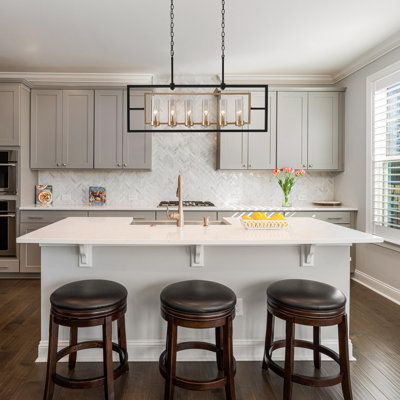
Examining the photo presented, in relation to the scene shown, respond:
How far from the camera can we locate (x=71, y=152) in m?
4.75

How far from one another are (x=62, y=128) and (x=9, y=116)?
24.9 inches

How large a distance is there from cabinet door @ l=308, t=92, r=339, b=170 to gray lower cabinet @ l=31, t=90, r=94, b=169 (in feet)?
9.86

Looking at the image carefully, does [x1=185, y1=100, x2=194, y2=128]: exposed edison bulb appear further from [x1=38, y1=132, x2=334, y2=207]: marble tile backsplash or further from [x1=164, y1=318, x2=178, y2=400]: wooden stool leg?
[x1=38, y1=132, x2=334, y2=207]: marble tile backsplash

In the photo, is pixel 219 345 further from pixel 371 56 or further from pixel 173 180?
pixel 371 56

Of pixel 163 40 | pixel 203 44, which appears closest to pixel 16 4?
pixel 163 40

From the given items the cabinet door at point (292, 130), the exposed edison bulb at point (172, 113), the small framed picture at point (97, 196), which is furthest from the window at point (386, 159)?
the small framed picture at point (97, 196)

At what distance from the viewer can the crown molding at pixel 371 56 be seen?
12.3 ft

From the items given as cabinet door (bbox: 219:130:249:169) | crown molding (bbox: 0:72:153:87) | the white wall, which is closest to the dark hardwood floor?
the white wall

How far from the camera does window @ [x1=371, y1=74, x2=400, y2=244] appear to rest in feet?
12.7

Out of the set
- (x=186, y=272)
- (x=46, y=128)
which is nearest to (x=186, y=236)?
(x=186, y=272)

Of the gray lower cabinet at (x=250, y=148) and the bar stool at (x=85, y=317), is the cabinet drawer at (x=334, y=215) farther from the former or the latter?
the bar stool at (x=85, y=317)

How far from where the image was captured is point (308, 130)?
488cm

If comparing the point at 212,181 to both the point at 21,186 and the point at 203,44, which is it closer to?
the point at 203,44

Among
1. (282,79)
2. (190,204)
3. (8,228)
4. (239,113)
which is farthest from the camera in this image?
(282,79)
